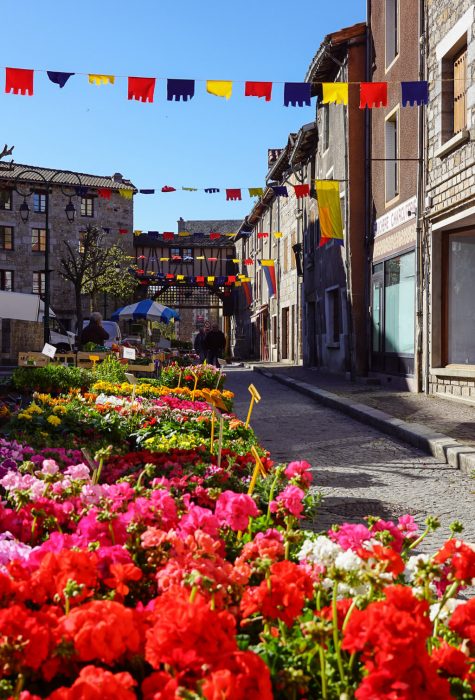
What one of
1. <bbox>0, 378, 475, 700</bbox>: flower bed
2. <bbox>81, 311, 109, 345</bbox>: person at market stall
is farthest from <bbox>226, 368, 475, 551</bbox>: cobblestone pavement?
<bbox>81, 311, 109, 345</bbox>: person at market stall

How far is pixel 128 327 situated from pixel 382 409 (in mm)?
40016

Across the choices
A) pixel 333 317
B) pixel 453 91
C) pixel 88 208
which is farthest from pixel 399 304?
pixel 88 208

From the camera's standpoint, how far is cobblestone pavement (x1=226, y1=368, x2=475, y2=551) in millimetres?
5289

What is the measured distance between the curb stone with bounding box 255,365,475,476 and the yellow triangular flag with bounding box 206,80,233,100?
4.75 meters

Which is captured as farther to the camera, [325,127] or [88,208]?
[88,208]

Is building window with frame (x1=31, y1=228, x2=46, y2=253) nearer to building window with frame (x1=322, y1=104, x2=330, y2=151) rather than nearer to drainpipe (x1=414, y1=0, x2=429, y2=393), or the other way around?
building window with frame (x1=322, y1=104, x2=330, y2=151)

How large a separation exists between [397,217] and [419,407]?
513 cm

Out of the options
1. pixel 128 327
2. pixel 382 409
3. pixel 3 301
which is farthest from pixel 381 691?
pixel 128 327

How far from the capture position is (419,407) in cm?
1147

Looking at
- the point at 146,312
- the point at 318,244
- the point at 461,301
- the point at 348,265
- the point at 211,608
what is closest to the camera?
the point at 211,608

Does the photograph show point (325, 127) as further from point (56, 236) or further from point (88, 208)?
point (88, 208)

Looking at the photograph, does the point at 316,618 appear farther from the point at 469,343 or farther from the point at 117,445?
the point at 469,343

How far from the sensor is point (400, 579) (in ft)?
7.39

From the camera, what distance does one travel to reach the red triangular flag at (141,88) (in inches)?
426
